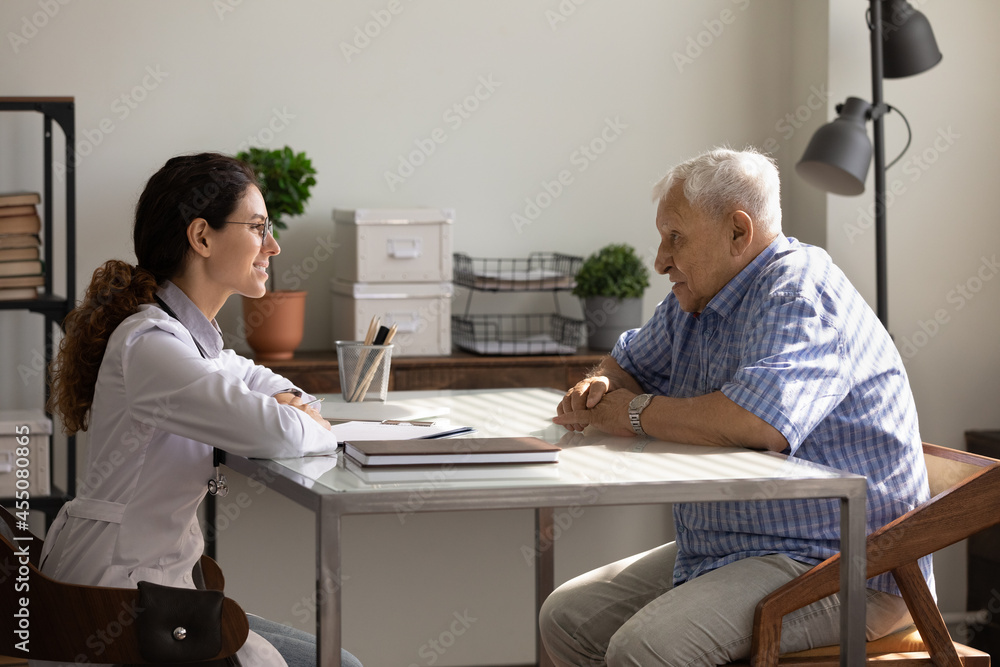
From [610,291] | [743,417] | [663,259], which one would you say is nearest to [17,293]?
[610,291]

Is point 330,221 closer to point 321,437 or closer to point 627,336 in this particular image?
point 627,336

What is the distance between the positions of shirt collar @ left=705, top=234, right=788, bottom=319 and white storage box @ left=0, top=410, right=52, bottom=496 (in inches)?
68.2

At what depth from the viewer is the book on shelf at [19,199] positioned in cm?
265

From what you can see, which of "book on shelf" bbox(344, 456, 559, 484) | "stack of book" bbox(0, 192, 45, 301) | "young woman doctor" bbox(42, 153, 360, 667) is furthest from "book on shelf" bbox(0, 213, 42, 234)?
"book on shelf" bbox(344, 456, 559, 484)

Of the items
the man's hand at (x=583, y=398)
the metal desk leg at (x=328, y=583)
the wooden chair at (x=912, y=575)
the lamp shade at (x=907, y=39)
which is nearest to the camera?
the metal desk leg at (x=328, y=583)

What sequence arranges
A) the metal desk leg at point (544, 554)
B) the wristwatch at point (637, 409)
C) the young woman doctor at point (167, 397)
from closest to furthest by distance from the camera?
the young woman doctor at point (167, 397)
the wristwatch at point (637, 409)
the metal desk leg at point (544, 554)

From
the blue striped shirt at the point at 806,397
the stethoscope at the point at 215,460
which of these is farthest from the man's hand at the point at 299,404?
the blue striped shirt at the point at 806,397

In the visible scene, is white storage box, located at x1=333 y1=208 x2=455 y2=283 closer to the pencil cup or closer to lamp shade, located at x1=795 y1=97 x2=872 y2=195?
the pencil cup

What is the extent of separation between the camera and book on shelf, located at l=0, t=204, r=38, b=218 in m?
2.65

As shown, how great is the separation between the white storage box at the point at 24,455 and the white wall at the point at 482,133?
1.16 ft

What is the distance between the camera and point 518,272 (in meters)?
3.12

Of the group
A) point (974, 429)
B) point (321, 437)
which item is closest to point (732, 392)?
point (321, 437)

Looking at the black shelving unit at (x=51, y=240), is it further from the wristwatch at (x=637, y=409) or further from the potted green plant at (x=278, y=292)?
the wristwatch at (x=637, y=409)

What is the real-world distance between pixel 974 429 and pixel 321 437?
8.07 feet
